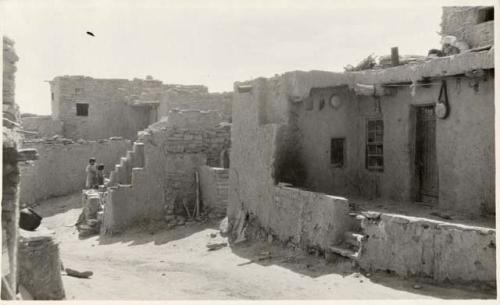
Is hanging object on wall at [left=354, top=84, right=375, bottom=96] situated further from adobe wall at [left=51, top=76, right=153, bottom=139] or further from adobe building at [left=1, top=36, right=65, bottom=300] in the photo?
adobe wall at [left=51, top=76, right=153, bottom=139]

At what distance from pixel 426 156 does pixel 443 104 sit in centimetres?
136

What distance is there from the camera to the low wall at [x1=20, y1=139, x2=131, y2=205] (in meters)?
18.1

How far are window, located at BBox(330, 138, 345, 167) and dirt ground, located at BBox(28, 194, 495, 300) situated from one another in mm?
2363

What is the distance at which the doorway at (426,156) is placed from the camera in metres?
10.3

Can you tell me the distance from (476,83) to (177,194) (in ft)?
26.2

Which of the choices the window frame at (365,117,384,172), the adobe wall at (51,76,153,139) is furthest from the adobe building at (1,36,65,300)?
the adobe wall at (51,76,153,139)

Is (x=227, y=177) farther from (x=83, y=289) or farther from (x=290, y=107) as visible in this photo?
(x=83, y=289)

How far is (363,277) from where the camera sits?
7.88m

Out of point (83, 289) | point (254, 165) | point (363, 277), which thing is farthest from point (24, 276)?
point (254, 165)

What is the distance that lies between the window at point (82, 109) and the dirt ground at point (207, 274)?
9.85 m

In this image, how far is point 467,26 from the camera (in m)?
11.9

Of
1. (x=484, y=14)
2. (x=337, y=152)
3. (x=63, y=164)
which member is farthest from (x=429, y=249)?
(x=63, y=164)

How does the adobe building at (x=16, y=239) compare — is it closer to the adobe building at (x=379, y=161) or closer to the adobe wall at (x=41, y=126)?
the adobe building at (x=379, y=161)

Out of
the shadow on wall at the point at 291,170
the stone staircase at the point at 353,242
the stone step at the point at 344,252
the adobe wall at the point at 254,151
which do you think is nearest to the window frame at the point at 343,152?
the shadow on wall at the point at 291,170
